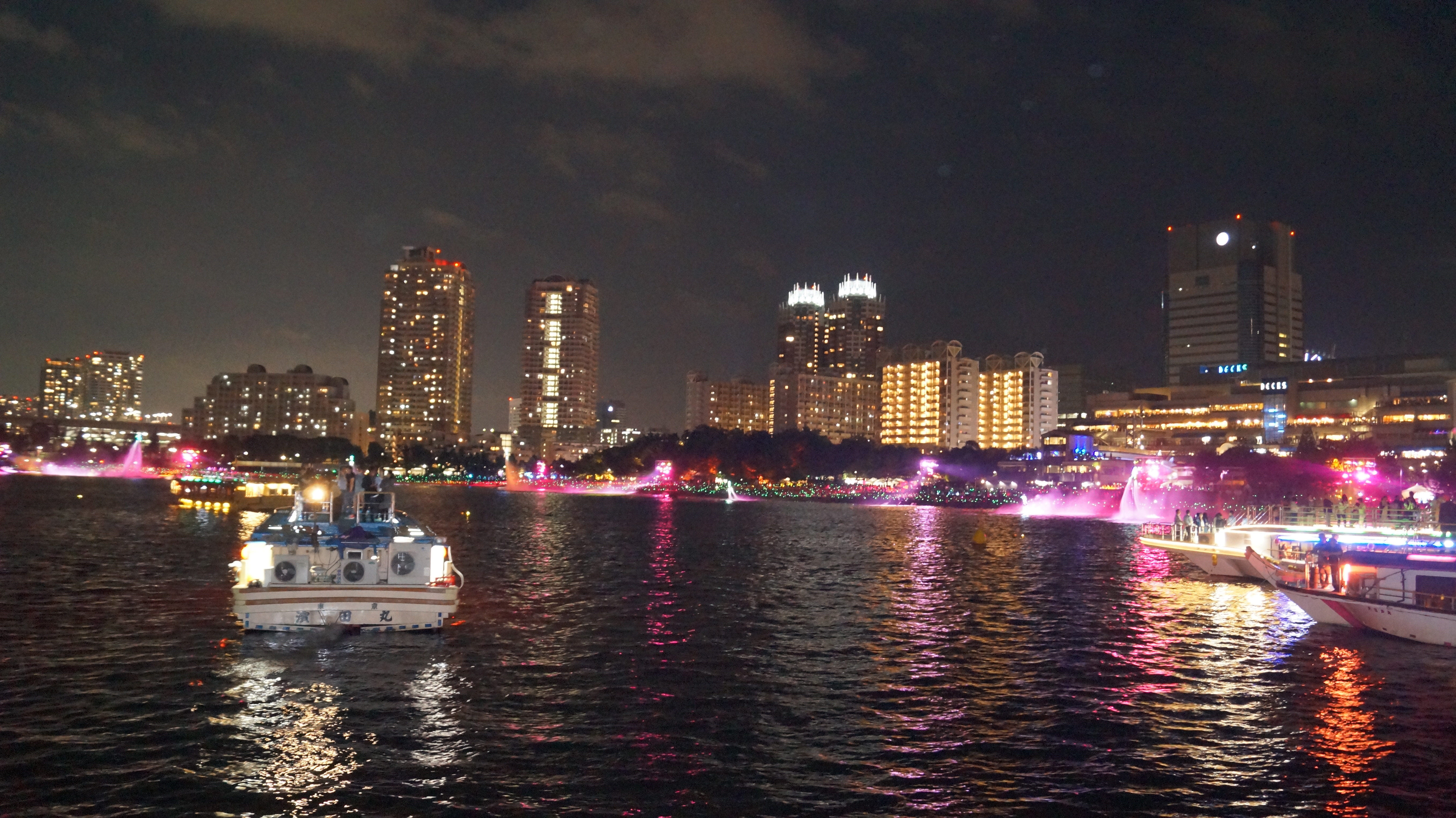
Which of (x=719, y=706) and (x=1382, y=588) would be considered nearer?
(x=719, y=706)

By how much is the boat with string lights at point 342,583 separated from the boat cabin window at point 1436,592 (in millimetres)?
34197

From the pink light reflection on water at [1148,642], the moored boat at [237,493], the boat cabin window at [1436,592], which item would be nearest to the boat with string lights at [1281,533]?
the pink light reflection on water at [1148,642]

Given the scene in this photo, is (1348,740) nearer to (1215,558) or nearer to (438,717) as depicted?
(438,717)

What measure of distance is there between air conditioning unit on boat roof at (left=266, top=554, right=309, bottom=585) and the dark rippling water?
1.89m

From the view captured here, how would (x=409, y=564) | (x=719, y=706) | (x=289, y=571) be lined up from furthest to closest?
1. (x=409, y=564)
2. (x=289, y=571)
3. (x=719, y=706)

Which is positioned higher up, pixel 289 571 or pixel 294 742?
pixel 289 571

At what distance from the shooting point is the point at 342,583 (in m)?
35.1

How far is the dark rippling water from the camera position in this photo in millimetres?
20406

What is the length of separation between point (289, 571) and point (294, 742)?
12887mm

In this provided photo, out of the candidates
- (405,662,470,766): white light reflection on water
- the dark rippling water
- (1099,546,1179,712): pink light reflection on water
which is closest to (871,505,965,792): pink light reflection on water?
the dark rippling water

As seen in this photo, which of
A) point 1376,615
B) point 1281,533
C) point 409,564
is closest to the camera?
point 409,564

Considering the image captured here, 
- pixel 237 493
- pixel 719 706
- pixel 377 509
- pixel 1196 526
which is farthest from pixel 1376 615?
pixel 237 493

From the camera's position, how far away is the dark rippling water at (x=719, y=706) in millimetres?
20406

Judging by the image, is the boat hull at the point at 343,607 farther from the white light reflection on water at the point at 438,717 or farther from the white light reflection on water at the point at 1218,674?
the white light reflection on water at the point at 1218,674
